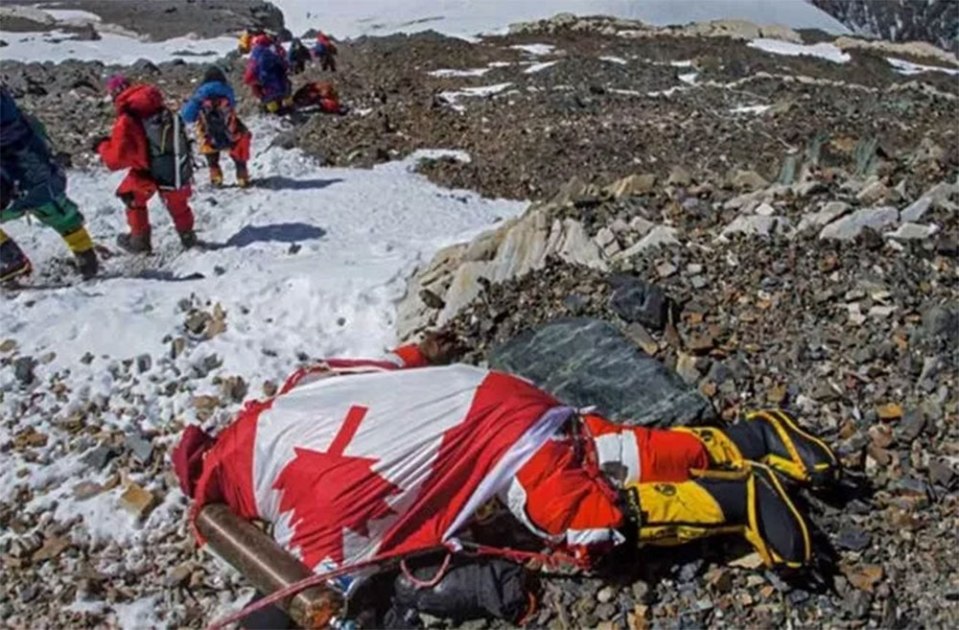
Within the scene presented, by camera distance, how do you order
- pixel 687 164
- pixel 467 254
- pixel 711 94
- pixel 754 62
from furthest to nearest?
1. pixel 754 62
2. pixel 711 94
3. pixel 687 164
4. pixel 467 254

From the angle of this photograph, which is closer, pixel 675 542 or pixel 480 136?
pixel 675 542

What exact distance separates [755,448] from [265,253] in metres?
4.94

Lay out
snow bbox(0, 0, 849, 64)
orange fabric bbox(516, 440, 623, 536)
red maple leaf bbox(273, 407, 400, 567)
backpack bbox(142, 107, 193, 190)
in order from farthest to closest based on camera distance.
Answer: snow bbox(0, 0, 849, 64), backpack bbox(142, 107, 193, 190), red maple leaf bbox(273, 407, 400, 567), orange fabric bbox(516, 440, 623, 536)

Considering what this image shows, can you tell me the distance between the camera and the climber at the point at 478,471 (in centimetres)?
A: 390

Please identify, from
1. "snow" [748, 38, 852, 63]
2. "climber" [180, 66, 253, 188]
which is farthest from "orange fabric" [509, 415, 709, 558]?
"snow" [748, 38, 852, 63]

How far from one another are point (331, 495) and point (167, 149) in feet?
15.7

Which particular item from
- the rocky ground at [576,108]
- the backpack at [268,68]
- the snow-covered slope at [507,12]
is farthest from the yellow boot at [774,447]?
the snow-covered slope at [507,12]

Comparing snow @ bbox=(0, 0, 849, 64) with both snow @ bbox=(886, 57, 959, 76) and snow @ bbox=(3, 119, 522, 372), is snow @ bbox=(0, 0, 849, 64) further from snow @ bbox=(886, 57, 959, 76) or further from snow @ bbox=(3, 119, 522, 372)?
snow @ bbox=(3, 119, 522, 372)

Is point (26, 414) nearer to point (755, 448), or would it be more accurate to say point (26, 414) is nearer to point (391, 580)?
point (391, 580)

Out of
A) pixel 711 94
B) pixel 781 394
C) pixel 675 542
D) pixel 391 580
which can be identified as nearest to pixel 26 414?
pixel 391 580

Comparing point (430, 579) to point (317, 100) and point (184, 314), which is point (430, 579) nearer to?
point (184, 314)

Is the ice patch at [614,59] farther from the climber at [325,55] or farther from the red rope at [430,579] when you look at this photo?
the red rope at [430,579]

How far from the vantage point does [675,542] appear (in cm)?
397

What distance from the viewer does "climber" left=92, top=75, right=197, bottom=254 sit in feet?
25.0
